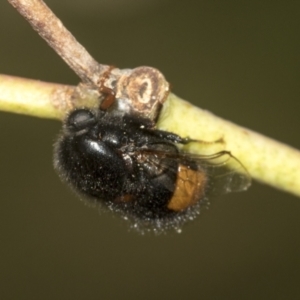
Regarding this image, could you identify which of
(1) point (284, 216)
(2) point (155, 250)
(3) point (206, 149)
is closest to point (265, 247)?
(1) point (284, 216)

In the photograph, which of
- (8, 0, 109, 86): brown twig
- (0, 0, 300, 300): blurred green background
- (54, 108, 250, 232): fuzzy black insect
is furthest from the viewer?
(0, 0, 300, 300): blurred green background

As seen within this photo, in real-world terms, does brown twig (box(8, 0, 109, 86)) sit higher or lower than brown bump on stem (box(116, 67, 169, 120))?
lower

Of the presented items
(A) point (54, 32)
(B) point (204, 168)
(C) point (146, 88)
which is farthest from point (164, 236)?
(A) point (54, 32)

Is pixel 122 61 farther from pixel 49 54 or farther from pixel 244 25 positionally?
pixel 244 25

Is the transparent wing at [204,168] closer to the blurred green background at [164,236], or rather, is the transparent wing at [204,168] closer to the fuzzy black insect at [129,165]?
the fuzzy black insect at [129,165]

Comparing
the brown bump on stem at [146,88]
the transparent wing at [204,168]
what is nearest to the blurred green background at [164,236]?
the transparent wing at [204,168]

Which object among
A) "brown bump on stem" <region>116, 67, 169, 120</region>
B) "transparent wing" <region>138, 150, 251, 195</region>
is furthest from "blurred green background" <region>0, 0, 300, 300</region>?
"brown bump on stem" <region>116, 67, 169, 120</region>

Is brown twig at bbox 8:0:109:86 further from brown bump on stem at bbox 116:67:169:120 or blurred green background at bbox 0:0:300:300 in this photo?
blurred green background at bbox 0:0:300:300
